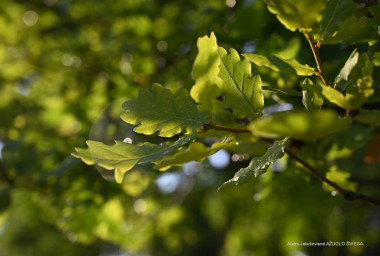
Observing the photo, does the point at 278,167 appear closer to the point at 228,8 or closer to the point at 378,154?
the point at 378,154

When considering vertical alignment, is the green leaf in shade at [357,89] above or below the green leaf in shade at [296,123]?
below

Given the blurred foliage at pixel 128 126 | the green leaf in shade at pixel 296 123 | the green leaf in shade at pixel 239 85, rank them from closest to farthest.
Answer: the green leaf in shade at pixel 296 123
the green leaf in shade at pixel 239 85
the blurred foliage at pixel 128 126

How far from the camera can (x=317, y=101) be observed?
77 cm

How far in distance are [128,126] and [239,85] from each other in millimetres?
998

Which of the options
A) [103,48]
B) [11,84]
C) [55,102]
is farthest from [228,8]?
[11,84]

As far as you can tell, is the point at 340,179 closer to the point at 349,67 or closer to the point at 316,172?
the point at 316,172

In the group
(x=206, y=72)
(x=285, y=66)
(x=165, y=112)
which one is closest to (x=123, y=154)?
(x=165, y=112)

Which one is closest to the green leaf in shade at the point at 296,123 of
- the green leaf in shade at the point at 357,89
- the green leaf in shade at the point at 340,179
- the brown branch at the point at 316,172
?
the green leaf in shade at the point at 357,89

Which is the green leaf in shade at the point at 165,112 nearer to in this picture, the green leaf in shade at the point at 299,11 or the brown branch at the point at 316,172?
the brown branch at the point at 316,172

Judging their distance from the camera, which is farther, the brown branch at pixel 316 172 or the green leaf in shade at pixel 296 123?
the brown branch at pixel 316 172

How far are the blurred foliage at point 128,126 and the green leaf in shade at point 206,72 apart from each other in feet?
0.97

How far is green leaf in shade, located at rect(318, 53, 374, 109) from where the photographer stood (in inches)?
27.6

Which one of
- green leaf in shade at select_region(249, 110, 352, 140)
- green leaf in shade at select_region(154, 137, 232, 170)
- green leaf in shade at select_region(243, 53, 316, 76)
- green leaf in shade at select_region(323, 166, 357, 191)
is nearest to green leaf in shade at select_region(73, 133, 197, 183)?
green leaf in shade at select_region(154, 137, 232, 170)

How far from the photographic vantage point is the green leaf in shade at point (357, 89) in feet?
2.30
